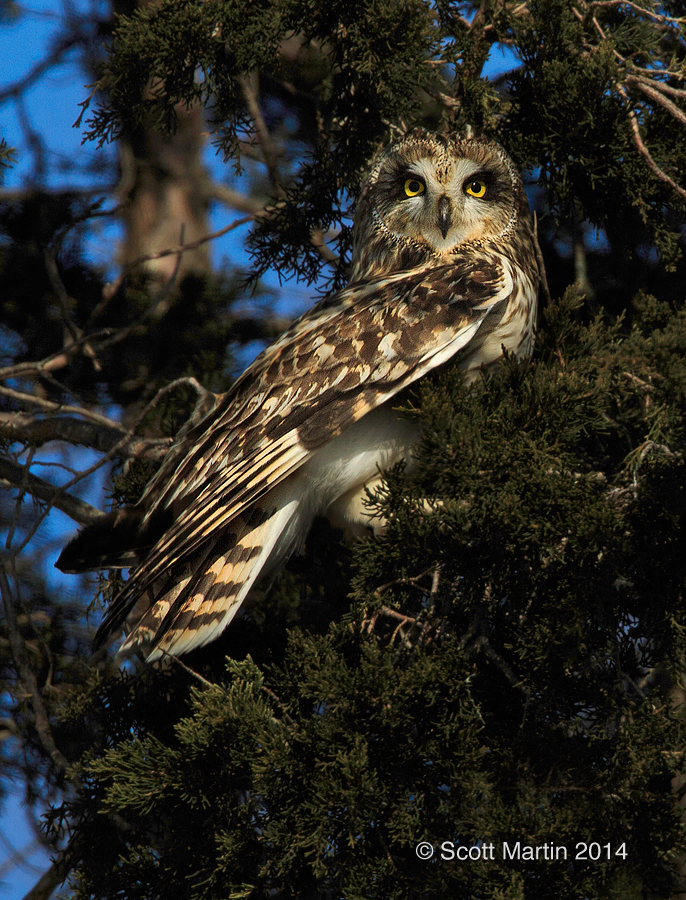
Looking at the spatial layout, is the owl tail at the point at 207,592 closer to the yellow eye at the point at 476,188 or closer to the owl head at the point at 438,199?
the owl head at the point at 438,199

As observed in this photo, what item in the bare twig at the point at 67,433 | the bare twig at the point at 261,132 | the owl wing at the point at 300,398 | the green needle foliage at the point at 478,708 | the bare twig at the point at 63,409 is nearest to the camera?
the green needle foliage at the point at 478,708

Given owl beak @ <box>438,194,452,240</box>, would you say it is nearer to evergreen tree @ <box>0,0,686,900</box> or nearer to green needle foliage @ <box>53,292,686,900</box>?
evergreen tree @ <box>0,0,686,900</box>

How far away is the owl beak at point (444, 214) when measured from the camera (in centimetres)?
335

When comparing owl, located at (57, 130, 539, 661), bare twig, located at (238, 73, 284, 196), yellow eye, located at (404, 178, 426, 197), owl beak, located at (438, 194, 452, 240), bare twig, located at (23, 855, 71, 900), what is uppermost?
bare twig, located at (238, 73, 284, 196)

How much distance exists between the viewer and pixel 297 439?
2773 millimetres

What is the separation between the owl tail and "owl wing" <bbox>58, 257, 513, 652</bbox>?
3cm

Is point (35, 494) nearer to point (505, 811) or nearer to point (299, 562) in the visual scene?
point (299, 562)

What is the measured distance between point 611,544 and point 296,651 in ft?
3.15

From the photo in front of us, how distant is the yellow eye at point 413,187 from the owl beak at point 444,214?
15 centimetres

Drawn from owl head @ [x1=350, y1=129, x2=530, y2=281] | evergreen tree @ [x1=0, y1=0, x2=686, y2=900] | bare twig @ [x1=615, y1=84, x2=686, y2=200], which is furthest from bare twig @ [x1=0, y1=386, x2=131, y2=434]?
bare twig @ [x1=615, y1=84, x2=686, y2=200]

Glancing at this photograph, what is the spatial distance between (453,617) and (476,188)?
1.82 m

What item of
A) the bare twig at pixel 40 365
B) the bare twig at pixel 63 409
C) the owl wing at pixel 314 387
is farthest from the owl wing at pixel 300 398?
the bare twig at pixel 40 365

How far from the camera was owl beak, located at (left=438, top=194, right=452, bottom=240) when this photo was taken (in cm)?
335

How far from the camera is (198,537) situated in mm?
2658
